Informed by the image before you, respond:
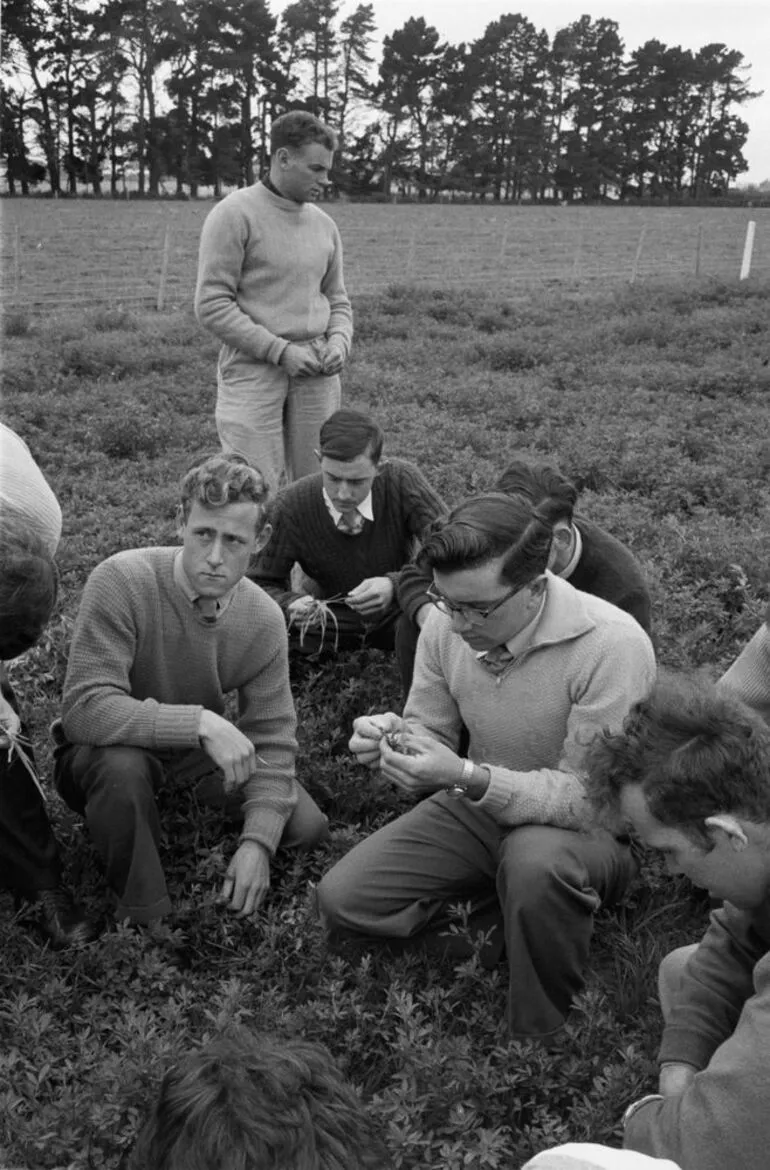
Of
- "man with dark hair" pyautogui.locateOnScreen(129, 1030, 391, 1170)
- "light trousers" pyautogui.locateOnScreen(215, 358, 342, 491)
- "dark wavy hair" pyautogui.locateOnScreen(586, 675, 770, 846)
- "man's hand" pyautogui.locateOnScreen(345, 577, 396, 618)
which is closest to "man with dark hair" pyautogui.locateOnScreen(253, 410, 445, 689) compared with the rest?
"man's hand" pyautogui.locateOnScreen(345, 577, 396, 618)

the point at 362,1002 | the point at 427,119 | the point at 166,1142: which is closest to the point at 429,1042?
the point at 362,1002

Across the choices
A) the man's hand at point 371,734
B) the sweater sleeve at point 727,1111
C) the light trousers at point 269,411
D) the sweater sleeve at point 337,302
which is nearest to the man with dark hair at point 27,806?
the man's hand at point 371,734

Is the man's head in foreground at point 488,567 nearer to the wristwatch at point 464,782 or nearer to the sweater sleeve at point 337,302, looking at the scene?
the wristwatch at point 464,782

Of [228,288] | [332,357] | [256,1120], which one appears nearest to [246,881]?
[256,1120]

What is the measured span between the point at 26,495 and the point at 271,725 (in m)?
1.07

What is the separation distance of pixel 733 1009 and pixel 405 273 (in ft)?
69.2

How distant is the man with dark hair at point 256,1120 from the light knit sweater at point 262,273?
14.5 feet

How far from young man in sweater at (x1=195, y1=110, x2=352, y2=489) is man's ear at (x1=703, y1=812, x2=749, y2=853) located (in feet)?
12.2

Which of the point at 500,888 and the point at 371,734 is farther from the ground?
the point at 371,734

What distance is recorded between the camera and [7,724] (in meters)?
3.37

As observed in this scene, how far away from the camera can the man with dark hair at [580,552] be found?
155 inches

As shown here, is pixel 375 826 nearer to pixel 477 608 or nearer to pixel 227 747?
pixel 227 747

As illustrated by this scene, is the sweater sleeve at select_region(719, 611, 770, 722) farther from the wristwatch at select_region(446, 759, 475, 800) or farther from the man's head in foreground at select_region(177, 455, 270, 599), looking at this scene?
the man's head in foreground at select_region(177, 455, 270, 599)

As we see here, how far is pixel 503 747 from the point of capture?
137 inches
